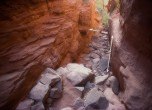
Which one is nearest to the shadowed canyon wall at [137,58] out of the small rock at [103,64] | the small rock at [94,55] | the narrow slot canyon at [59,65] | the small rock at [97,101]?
the narrow slot canyon at [59,65]

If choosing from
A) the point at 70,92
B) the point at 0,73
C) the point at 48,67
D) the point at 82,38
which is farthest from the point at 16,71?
the point at 82,38

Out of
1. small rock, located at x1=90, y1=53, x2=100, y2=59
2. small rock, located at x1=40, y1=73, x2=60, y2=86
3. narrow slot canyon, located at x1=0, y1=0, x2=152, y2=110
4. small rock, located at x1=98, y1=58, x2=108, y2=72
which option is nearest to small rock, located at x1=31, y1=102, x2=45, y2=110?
narrow slot canyon, located at x1=0, y1=0, x2=152, y2=110

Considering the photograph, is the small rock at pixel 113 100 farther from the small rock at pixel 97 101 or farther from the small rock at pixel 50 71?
the small rock at pixel 50 71

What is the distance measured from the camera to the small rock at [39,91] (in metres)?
4.83

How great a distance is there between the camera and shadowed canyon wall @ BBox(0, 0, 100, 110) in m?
4.68

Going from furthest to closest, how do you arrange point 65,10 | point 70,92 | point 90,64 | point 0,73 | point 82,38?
point 82,38, point 90,64, point 65,10, point 70,92, point 0,73

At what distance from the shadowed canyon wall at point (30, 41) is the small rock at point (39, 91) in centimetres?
16

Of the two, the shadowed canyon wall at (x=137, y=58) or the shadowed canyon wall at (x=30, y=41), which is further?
the shadowed canyon wall at (x=30, y=41)

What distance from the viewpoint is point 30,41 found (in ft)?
18.0

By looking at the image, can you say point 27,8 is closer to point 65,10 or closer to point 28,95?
point 65,10

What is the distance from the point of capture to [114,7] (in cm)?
921

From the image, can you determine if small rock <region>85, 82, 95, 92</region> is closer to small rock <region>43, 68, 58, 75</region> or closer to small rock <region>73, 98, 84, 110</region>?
small rock <region>73, 98, 84, 110</region>

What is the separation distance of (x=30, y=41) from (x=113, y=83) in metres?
2.68

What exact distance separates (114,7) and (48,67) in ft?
16.8
